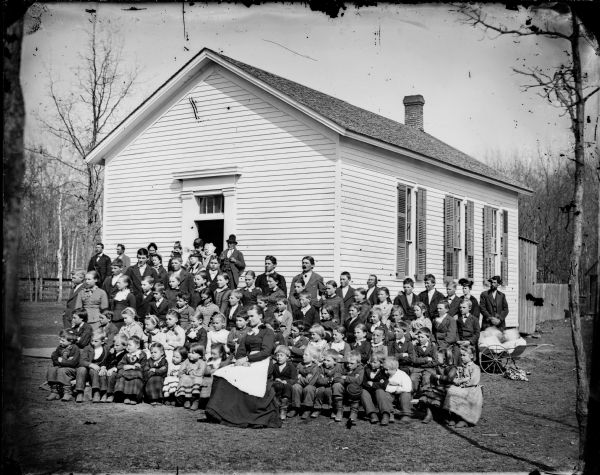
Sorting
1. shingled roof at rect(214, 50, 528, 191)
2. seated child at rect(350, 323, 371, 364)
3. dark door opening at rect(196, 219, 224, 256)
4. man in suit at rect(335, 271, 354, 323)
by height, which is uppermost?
shingled roof at rect(214, 50, 528, 191)

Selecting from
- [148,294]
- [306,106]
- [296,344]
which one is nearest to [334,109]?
[306,106]

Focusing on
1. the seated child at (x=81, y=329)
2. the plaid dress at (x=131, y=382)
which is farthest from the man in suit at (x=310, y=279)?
the seated child at (x=81, y=329)

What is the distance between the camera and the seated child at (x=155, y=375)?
887cm

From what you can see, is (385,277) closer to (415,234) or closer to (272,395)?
(415,234)

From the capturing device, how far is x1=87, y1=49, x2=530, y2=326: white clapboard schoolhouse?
13.0 metres

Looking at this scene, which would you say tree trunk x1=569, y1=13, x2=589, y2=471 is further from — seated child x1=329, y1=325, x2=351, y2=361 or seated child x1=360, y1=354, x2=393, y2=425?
seated child x1=329, y1=325, x2=351, y2=361

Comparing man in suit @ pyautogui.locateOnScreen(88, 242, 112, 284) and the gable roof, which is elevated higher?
the gable roof

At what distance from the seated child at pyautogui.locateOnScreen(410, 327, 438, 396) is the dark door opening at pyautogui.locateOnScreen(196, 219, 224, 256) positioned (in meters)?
7.29

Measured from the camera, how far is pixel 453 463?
20.5 feet

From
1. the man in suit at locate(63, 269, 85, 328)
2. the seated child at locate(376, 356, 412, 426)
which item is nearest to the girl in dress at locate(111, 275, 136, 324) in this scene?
the man in suit at locate(63, 269, 85, 328)

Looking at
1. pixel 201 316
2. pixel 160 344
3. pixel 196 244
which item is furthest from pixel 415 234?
pixel 160 344

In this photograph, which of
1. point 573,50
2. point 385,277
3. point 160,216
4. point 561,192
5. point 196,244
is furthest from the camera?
point 160,216

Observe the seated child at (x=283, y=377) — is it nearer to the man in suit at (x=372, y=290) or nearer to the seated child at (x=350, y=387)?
the seated child at (x=350, y=387)

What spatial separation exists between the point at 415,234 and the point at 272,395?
8190 millimetres
